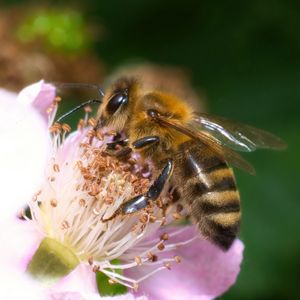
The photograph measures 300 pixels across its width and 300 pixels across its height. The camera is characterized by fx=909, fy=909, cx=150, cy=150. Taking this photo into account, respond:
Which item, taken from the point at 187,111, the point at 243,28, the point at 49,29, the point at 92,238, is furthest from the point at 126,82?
the point at 243,28

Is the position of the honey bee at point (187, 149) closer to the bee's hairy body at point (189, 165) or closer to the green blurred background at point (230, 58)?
the bee's hairy body at point (189, 165)

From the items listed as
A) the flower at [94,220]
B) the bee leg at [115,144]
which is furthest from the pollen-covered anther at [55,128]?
the bee leg at [115,144]

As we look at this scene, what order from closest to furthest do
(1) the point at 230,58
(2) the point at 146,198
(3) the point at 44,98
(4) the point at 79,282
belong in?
1. (4) the point at 79,282
2. (2) the point at 146,198
3. (3) the point at 44,98
4. (1) the point at 230,58

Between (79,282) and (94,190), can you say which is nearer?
(79,282)

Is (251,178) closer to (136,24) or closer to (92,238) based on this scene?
(136,24)

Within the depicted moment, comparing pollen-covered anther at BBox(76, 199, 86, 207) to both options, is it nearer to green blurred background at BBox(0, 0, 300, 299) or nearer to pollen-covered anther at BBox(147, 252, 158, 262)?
pollen-covered anther at BBox(147, 252, 158, 262)

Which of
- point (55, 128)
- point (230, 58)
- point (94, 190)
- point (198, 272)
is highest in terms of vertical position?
point (55, 128)

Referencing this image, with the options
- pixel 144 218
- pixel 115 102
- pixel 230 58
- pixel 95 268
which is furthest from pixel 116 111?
pixel 230 58

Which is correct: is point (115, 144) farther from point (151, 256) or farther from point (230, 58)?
point (230, 58)
